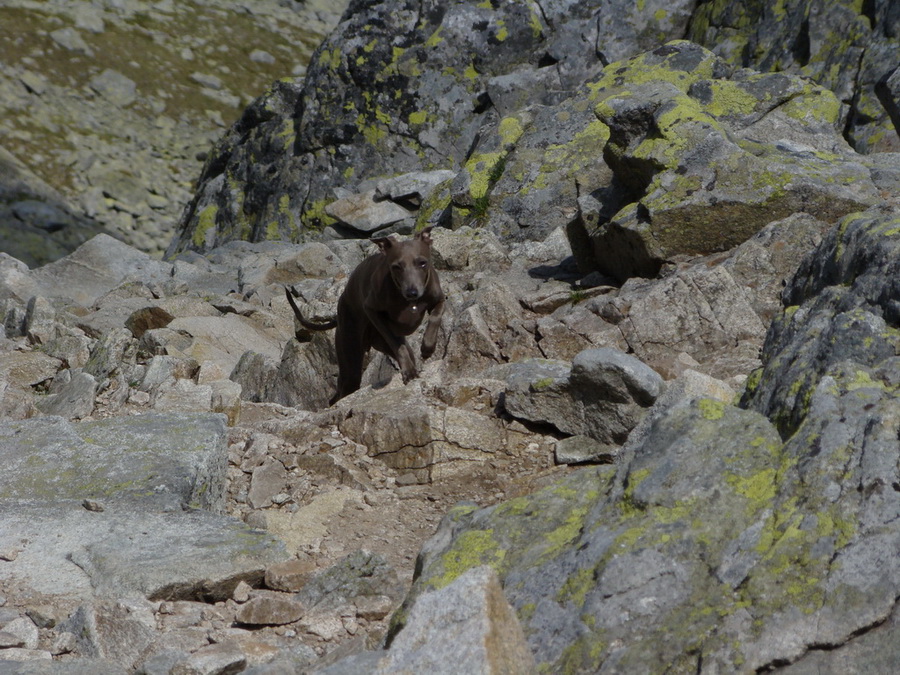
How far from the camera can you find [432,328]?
11.5 metres

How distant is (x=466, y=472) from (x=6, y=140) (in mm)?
37820

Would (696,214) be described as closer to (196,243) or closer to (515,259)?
(515,259)

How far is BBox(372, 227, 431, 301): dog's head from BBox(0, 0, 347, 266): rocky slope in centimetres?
2705

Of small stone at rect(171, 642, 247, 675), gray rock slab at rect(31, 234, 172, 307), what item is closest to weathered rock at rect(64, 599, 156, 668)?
small stone at rect(171, 642, 247, 675)

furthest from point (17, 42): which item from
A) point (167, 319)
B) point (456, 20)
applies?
point (167, 319)

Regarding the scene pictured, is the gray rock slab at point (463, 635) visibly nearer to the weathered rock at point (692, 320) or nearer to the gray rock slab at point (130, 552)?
the gray rock slab at point (130, 552)

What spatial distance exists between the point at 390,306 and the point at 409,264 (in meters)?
0.70

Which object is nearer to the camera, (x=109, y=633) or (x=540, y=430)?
(x=109, y=633)

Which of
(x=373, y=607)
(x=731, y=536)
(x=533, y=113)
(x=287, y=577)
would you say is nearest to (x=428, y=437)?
(x=287, y=577)

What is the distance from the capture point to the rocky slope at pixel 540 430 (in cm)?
382

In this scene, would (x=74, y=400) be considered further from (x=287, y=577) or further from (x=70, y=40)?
(x=70, y=40)

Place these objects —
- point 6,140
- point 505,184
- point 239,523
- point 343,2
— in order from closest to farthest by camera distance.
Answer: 1. point 239,523
2. point 505,184
3. point 6,140
4. point 343,2

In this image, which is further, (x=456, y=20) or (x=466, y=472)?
(x=456, y=20)

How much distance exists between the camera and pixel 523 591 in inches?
165
